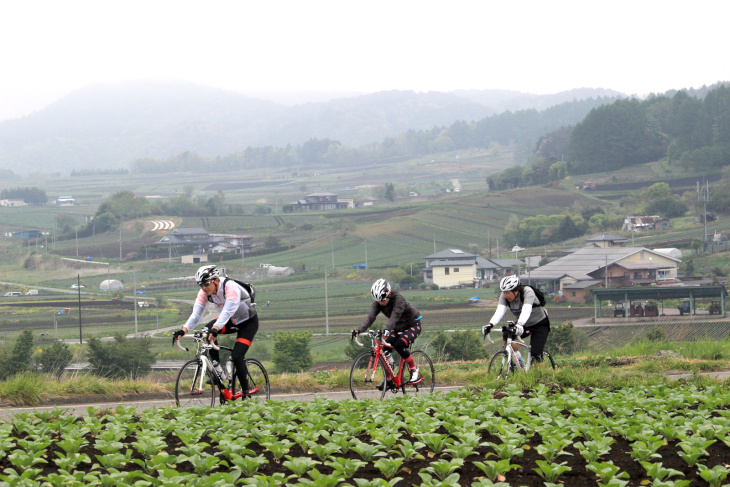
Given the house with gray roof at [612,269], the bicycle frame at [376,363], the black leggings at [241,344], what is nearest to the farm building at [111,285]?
the house with gray roof at [612,269]

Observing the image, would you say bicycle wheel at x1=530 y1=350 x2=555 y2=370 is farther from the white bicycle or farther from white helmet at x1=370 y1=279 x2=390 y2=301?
white helmet at x1=370 y1=279 x2=390 y2=301

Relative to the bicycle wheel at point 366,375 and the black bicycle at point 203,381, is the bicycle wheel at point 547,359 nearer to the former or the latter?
the bicycle wheel at point 366,375

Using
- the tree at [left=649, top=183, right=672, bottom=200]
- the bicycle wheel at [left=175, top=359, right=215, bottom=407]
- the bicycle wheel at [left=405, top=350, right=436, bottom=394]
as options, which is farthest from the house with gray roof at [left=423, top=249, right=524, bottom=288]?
the bicycle wheel at [left=175, top=359, right=215, bottom=407]

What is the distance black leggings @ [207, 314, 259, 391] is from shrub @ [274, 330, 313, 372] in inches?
2103

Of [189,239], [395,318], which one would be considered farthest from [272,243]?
[395,318]

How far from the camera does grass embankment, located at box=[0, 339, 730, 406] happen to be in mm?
10633

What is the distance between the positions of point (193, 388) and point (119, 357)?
189 ft

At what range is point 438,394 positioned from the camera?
9.89 metres

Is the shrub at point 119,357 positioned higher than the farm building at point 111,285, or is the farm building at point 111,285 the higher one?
the farm building at point 111,285

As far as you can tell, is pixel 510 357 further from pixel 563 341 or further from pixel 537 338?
pixel 563 341

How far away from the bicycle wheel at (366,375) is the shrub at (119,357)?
5225 centimetres

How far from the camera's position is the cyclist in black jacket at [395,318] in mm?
10984

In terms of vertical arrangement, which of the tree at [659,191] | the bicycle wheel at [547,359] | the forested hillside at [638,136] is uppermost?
the forested hillside at [638,136]

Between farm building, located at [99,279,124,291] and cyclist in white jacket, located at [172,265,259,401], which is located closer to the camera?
cyclist in white jacket, located at [172,265,259,401]
